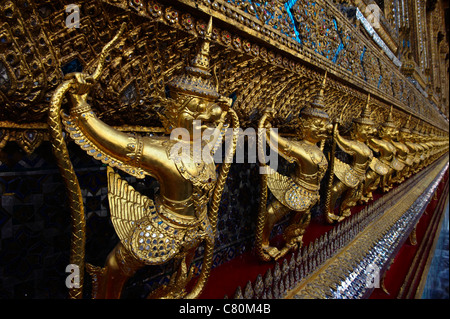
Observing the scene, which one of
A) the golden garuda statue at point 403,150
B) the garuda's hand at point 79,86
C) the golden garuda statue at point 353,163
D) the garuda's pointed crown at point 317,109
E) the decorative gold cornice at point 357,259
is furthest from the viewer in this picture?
the golden garuda statue at point 403,150

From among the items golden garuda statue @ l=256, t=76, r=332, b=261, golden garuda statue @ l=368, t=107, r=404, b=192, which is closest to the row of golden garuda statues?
golden garuda statue @ l=256, t=76, r=332, b=261

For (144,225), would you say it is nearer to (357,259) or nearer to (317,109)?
(317,109)

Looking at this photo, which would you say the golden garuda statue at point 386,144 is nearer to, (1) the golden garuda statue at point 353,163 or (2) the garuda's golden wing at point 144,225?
(1) the golden garuda statue at point 353,163

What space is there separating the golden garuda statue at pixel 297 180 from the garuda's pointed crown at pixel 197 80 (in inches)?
15.8

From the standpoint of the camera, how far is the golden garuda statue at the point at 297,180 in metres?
0.92

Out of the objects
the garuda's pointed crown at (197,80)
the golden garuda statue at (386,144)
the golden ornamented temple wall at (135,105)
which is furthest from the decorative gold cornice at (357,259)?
the garuda's pointed crown at (197,80)

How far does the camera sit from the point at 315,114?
3.00 ft

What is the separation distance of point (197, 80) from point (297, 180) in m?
0.57

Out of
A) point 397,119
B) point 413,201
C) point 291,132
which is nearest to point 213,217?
point 291,132

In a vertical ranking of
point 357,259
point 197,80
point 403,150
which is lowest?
point 357,259

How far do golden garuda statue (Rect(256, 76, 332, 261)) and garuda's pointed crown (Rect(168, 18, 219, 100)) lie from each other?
15.8 inches

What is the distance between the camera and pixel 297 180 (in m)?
0.97

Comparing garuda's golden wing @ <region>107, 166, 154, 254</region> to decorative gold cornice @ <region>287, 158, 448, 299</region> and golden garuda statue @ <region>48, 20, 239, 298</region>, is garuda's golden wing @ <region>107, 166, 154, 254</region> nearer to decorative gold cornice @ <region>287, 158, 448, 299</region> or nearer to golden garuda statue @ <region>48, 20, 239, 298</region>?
golden garuda statue @ <region>48, 20, 239, 298</region>

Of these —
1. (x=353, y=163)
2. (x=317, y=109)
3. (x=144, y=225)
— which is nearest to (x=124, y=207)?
(x=144, y=225)
